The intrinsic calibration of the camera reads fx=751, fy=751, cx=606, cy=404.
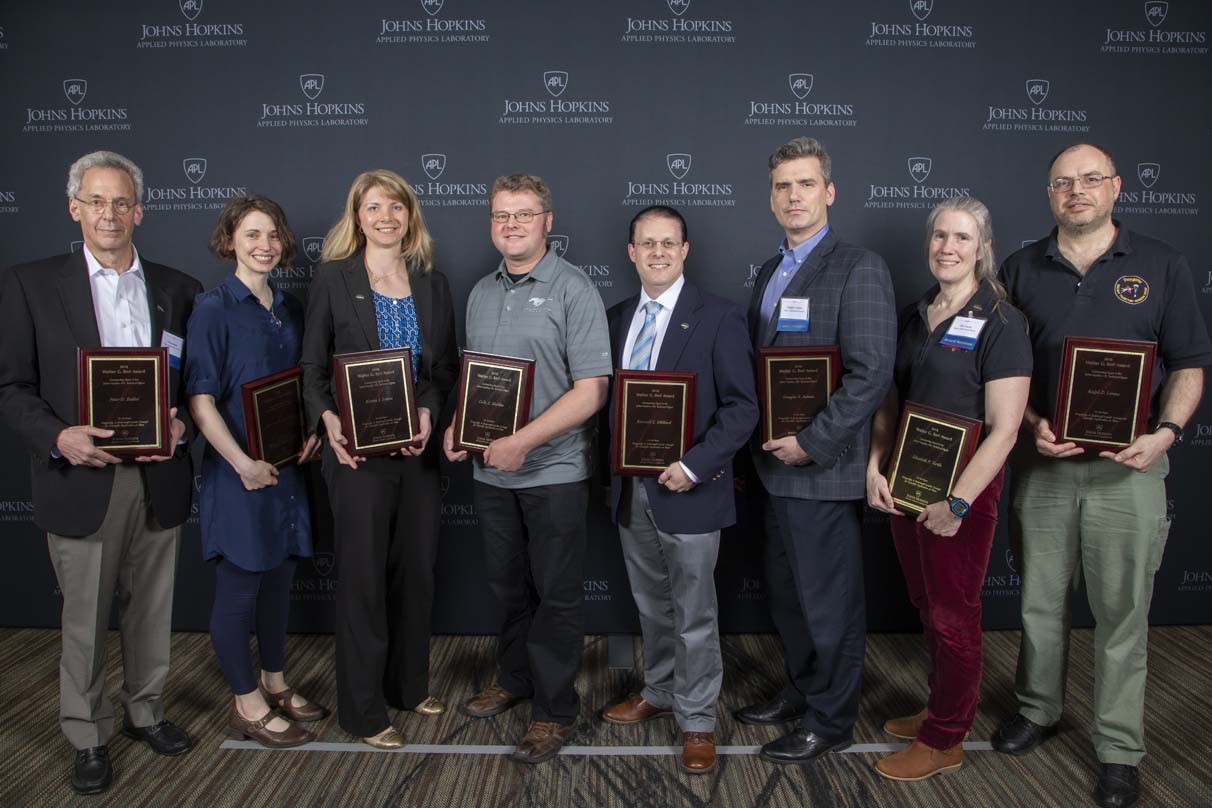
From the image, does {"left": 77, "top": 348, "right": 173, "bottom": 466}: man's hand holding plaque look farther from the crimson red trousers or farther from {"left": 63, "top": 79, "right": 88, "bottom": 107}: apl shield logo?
the crimson red trousers

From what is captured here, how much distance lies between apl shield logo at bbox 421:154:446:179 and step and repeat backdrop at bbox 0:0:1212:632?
1 centimetres

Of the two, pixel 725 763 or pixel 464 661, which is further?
pixel 464 661

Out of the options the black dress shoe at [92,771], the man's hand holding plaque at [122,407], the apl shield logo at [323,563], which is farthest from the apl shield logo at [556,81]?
the black dress shoe at [92,771]

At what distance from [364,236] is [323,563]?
1.76 m

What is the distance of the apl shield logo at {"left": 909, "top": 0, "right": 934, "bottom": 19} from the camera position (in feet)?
11.2

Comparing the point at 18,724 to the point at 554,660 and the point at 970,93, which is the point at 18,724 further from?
the point at 970,93

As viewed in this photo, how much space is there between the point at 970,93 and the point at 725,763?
307 cm

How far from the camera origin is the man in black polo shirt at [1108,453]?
92.7 inches

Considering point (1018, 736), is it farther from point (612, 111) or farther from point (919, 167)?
point (612, 111)

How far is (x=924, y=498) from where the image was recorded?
2.33m

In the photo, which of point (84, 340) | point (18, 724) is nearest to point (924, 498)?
point (84, 340)

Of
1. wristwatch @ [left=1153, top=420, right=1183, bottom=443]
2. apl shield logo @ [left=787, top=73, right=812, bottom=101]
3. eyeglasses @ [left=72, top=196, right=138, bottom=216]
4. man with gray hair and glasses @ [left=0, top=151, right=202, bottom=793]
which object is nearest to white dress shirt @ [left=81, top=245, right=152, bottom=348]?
man with gray hair and glasses @ [left=0, top=151, right=202, bottom=793]

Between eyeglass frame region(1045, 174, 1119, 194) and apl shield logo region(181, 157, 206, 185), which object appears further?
apl shield logo region(181, 157, 206, 185)

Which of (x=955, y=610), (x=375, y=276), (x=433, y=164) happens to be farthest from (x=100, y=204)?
(x=955, y=610)
